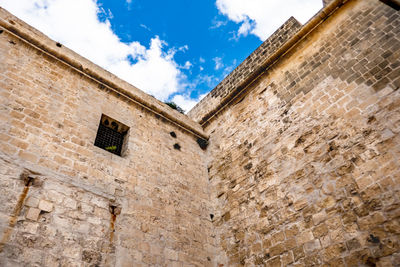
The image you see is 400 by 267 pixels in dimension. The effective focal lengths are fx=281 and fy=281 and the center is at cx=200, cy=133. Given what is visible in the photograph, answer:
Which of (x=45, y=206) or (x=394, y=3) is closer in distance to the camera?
(x=45, y=206)

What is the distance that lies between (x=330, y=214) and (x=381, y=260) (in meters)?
0.80

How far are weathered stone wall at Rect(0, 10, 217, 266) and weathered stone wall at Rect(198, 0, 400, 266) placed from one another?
973mm

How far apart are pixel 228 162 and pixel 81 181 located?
313 centimetres

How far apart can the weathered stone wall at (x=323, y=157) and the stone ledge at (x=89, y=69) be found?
1631 millimetres

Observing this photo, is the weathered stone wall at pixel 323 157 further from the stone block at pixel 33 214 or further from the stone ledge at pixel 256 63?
the stone block at pixel 33 214

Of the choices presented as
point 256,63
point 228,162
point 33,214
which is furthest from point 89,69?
point 256,63

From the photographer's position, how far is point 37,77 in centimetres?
496

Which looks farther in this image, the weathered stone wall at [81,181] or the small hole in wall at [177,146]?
the small hole in wall at [177,146]

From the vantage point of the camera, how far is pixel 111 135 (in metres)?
5.61

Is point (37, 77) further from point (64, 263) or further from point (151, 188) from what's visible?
point (64, 263)

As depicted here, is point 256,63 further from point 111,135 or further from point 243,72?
point 111,135

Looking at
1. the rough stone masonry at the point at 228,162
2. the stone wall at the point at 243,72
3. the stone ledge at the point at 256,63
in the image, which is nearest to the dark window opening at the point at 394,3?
the rough stone masonry at the point at 228,162

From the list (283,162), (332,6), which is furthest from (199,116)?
(332,6)

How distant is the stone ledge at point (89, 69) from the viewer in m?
5.20
